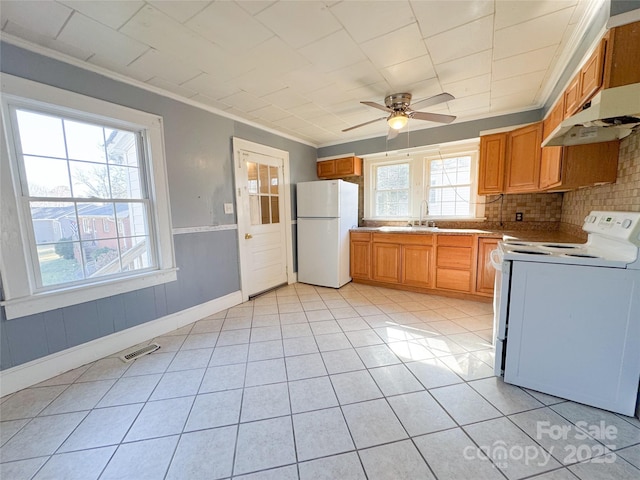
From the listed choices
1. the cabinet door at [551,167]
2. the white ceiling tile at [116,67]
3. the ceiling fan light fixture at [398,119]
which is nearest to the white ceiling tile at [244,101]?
the white ceiling tile at [116,67]

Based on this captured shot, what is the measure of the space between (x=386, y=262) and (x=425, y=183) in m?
1.44

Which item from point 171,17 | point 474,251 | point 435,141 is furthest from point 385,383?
point 435,141

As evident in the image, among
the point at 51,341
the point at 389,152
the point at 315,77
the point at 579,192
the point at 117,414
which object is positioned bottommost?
the point at 117,414

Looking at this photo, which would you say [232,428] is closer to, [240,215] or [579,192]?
[240,215]

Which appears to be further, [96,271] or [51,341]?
[96,271]

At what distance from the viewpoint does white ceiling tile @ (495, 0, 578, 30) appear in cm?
150

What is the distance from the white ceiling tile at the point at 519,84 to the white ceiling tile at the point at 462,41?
0.76 metres

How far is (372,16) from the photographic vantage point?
1583 millimetres

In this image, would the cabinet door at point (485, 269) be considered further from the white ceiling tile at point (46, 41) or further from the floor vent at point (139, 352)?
the white ceiling tile at point (46, 41)

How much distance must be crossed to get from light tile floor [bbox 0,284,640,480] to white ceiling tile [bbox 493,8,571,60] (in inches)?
95.2

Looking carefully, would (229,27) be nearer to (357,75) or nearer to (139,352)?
(357,75)

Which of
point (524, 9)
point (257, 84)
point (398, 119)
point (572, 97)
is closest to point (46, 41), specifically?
point (257, 84)

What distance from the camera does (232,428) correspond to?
1.42 meters

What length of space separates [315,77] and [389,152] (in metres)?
2.10
